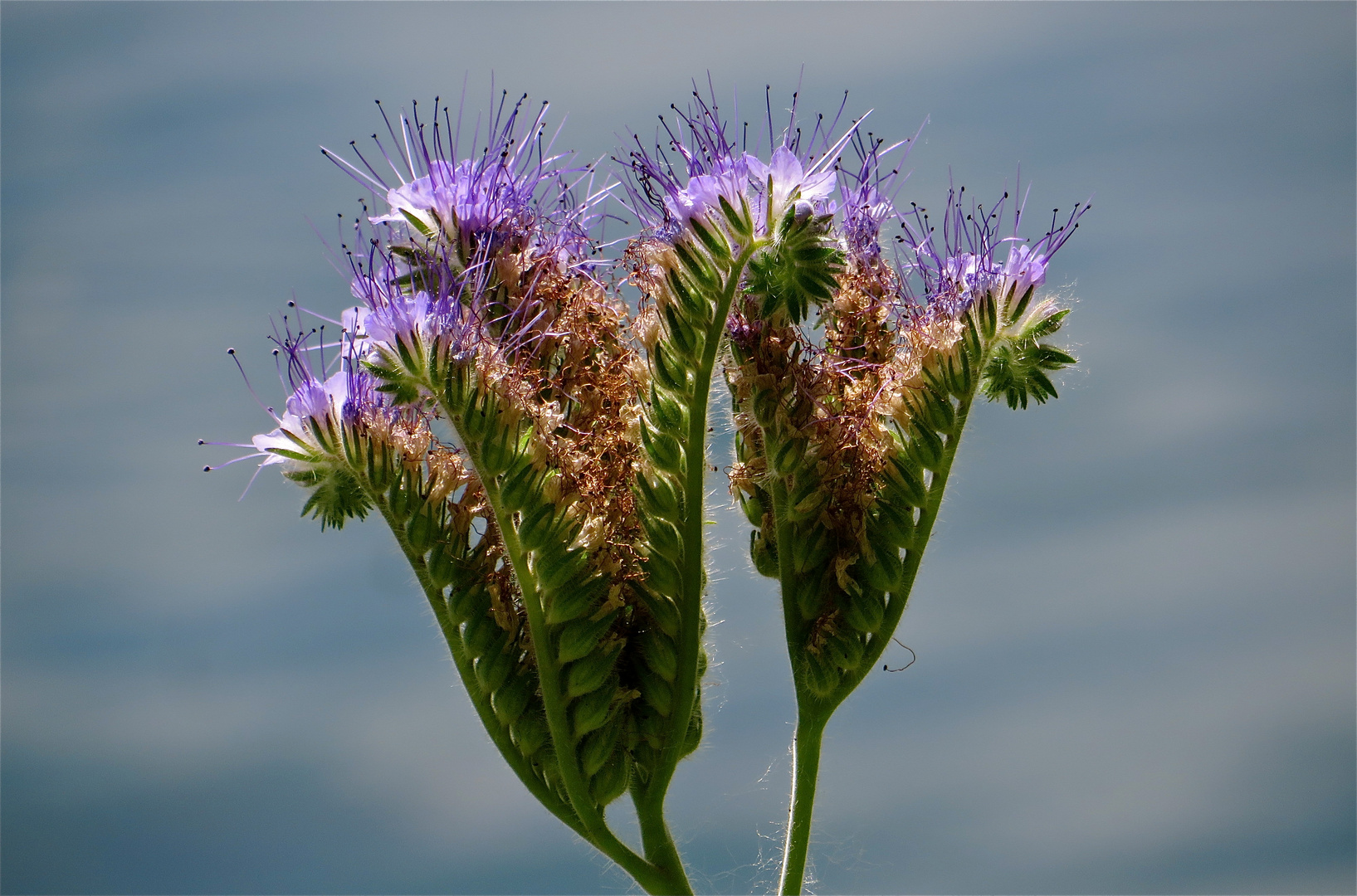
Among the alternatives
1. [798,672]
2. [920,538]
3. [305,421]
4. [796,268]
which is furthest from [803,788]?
[305,421]

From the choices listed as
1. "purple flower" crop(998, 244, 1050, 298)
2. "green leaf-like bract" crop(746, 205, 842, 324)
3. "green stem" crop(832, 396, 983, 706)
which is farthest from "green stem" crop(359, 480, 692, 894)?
"purple flower" crop(998, 244, 1050, 298)

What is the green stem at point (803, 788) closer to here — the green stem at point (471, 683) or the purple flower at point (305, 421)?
the green stem at point (471, 683)

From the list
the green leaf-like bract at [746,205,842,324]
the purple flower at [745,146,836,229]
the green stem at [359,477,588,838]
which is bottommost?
the green stem at [359,477,588,838]

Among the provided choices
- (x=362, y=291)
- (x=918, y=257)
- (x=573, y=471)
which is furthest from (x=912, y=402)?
(x=362, y=291)

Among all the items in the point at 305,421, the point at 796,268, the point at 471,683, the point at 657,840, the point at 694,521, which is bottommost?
the point at 657,840

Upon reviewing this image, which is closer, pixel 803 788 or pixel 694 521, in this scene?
pixel 694 521

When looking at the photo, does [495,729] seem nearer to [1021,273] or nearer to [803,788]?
[803,788]

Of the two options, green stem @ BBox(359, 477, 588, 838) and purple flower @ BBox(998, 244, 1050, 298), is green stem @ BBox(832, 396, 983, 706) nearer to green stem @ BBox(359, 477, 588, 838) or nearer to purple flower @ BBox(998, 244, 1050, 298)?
purple flower @ BBox(998, 244, 1050, 298)

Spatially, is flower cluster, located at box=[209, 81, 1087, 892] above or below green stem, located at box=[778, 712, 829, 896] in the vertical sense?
above

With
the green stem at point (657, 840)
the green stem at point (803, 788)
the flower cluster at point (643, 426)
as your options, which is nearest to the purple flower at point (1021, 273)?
the flower cluster at point (643, 426)

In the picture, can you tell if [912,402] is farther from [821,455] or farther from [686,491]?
[686,491]
